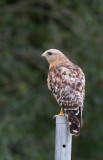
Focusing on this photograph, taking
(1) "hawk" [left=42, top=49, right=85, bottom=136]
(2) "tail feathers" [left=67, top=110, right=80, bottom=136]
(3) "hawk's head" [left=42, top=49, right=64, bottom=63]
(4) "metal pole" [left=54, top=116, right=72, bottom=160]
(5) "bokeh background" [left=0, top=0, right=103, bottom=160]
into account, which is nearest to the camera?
(4) "metal pole" [left=54, top=116, right=72, bottom=160]

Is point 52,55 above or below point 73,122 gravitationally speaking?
above

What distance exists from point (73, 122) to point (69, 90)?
0.61 meters

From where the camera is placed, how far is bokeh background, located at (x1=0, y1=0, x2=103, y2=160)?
334 inches

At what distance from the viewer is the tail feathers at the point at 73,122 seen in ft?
14.7

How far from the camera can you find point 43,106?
944cm

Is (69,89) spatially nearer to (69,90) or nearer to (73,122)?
(69,90)

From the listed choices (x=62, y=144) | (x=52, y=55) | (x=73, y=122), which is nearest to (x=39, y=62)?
(x=52, y=55)

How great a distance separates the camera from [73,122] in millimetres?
4598

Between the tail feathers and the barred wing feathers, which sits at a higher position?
the barred wing feathers

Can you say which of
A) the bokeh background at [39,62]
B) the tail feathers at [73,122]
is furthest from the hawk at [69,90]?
the bokeh background at [39,62]

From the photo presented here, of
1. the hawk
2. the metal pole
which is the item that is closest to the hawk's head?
the hawk

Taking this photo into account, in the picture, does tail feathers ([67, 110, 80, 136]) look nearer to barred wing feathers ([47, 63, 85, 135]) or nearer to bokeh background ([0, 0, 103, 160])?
barred wing feathers ([47, 63, 85, 135])

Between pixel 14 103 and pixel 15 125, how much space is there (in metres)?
0.70

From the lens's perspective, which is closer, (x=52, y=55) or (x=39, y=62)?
(x=52, y=55)
